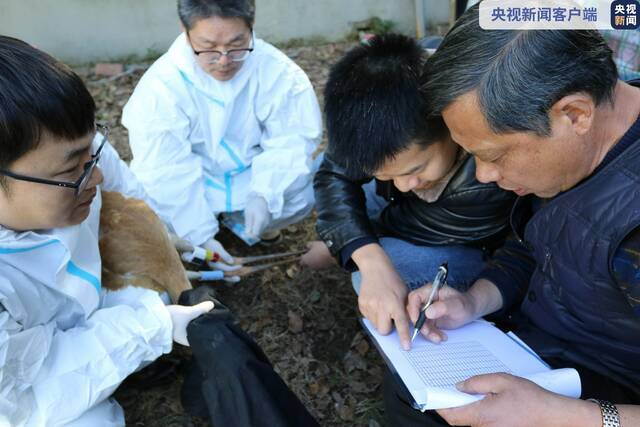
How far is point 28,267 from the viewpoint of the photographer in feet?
5.46

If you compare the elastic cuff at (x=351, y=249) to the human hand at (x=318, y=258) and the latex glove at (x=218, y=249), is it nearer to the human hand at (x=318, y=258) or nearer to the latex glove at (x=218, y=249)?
the human hand at (x=318, y=258)

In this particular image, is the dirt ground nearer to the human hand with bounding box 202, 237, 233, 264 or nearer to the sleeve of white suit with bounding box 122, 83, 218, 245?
the human hand with bounding box 202, 237, 233, 264

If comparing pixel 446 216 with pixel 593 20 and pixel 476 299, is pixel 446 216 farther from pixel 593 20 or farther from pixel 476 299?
pixel 593 20

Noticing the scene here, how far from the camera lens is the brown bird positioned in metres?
2.08

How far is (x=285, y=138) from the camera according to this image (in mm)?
2996

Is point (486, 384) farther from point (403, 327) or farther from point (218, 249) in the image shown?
point (218, 249)

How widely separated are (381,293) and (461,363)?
1.19 feet

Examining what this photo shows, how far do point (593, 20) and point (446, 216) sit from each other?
3.09 feet

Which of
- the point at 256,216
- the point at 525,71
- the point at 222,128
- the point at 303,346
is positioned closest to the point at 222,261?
the point at 256,216

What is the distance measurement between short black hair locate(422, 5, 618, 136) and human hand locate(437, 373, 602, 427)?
2.06ft

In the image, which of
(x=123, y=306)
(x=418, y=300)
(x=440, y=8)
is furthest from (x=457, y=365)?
(x=440, y=8)

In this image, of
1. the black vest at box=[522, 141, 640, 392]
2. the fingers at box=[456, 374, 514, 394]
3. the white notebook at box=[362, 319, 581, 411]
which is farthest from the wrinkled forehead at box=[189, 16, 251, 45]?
the fingers at box=[456, 374, 514, 394]

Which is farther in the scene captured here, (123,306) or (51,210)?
(123,306)

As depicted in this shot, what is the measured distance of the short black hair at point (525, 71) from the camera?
1.27 metres
